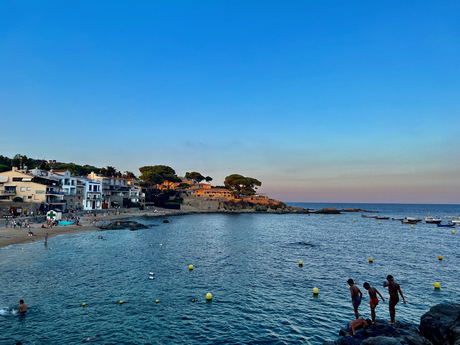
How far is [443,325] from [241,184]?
17097 cm

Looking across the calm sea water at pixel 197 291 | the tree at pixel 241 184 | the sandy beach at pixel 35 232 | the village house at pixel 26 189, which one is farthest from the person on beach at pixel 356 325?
the tree at pixel 241 184

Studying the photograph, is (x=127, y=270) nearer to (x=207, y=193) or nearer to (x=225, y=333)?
(x=225, y=333)

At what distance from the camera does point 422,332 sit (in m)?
16.8

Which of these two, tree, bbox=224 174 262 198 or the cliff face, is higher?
tree, bbox=224 174 262 198

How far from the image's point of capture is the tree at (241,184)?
608 feet

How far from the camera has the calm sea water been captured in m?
20.3

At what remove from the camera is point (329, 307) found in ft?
83.1

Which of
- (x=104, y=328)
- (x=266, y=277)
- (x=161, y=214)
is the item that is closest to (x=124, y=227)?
(x=161, y=214)

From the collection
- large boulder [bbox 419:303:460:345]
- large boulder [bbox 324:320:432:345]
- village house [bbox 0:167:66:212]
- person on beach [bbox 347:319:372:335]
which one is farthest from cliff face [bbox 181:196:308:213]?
large boulder [bbox 419:303:460:345]

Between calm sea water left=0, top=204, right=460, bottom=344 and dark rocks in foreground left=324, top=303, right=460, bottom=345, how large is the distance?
402 cm

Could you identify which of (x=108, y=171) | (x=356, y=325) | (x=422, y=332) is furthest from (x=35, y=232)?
(x=108, y=171)

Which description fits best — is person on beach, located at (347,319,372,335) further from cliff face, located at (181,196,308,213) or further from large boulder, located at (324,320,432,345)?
cliff face, located at (181,196,308,213)

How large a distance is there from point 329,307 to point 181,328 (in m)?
13.5

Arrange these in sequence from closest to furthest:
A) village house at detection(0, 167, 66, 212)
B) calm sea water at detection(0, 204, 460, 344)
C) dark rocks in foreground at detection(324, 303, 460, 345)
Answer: dark rocks in foreground at detection(324, 303, 460, 345) < calm sea water at detection(0, 204, 460, 344) < village house at detection(0, 167, 66, 212)
